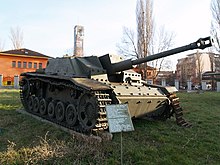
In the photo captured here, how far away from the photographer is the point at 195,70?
63.2 metres

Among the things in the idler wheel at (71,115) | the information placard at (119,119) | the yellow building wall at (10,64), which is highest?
the yellow building wall at (10,64)

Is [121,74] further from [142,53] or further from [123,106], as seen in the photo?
[142,53]

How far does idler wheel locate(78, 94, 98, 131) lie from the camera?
20.6 ft

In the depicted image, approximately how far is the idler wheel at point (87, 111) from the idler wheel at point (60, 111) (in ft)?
3.57

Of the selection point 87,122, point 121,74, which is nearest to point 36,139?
point 87,122

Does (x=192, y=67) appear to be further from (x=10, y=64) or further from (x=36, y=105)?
(x=36, y=105)

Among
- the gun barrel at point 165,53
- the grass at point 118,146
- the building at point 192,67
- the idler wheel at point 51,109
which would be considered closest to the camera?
the grass at point 118,146

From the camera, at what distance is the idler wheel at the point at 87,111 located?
6.27m

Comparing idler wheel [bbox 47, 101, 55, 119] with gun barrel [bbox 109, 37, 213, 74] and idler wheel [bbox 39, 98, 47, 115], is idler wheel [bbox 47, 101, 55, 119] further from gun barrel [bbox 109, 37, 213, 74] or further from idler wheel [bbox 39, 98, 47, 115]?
gun barrel [bbox 109, 37, 213, 74]

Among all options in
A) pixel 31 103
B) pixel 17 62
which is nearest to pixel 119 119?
pixel 31 103

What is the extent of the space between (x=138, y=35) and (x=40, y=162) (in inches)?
1019

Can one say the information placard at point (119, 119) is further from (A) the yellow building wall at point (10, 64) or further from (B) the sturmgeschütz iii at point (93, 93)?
(A) the yellow building wall at point (10, 64)

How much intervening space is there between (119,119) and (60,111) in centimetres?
392

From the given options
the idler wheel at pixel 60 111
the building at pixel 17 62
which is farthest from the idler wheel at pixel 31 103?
the building at pixel 17 62
